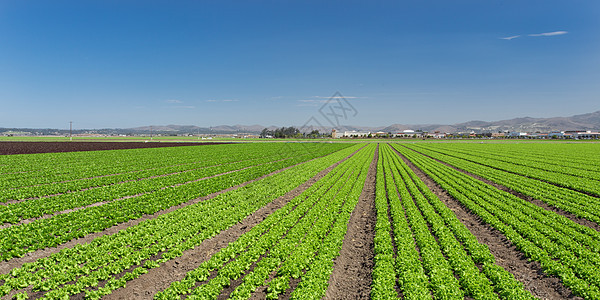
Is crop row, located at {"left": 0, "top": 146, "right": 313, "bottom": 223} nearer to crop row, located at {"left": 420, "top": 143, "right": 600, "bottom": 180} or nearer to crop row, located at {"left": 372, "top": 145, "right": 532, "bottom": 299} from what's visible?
crop row, located at {"left": 372, "top": 145, "right": 532, "bottom": 299}

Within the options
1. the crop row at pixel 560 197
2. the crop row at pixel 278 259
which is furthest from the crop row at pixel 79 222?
the crop row at pixel 560 197

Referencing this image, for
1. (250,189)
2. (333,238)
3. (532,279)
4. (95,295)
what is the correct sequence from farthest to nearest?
(250,189) < (333,238) < (532,279) < (95,295)

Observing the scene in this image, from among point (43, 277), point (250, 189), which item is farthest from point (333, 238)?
point (250, 189)

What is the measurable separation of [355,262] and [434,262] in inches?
94.8

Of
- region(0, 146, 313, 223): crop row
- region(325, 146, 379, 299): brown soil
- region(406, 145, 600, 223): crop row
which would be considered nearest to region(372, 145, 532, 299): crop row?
region(325, 146, 379, 299): brown soil

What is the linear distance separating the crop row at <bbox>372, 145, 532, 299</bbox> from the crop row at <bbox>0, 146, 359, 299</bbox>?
6.78m

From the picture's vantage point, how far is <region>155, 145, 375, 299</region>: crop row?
7.47 meters

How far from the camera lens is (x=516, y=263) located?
31.4 feet

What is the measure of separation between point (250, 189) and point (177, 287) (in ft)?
44.6

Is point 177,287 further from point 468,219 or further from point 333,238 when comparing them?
point 468,219

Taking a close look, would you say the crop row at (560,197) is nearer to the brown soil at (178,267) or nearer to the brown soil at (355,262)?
the brown soil at (355,262)

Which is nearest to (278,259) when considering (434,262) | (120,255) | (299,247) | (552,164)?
(299,247)

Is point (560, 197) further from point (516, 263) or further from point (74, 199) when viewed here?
point (74, 199)

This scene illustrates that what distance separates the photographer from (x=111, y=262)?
8938 millimetres
